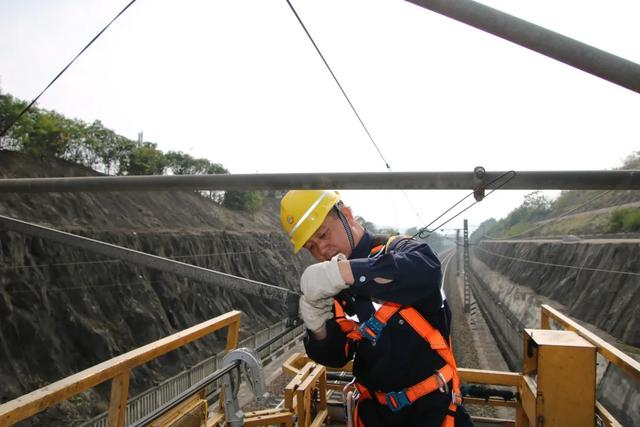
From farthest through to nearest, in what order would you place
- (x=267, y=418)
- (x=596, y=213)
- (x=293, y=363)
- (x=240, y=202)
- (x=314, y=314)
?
1. (x=240, y=202)
2. (x=596, y=213)
3. (x=293, y=363)
4. (x=267, y=418)
5. (x=314, y=314)

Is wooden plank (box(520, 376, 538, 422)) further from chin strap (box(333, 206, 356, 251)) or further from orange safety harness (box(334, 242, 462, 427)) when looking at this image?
chin strap (box(333, 206, 356, 251))

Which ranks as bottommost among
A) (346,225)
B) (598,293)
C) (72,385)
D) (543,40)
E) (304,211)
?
(598,293)

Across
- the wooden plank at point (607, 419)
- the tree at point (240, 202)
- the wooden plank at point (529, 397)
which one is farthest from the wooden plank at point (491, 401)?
the tree at point (240, 202)

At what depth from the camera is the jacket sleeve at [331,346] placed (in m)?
2.78

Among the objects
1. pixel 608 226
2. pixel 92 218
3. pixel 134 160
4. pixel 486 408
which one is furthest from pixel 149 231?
pixel 608 226

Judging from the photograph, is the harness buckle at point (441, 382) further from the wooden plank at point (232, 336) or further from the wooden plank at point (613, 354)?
the wooden plank at point (232, 336)

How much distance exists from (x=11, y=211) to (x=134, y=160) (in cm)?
1381

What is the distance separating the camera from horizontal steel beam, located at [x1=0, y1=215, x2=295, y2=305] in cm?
308

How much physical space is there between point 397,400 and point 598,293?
1869 cm

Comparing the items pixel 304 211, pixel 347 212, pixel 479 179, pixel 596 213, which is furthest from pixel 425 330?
pixel 596 213

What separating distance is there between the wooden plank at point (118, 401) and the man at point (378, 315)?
43.1 inches

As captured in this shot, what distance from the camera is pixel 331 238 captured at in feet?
9.62

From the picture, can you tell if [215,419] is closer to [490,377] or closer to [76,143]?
[490,377]

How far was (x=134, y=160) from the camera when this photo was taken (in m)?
30.1
